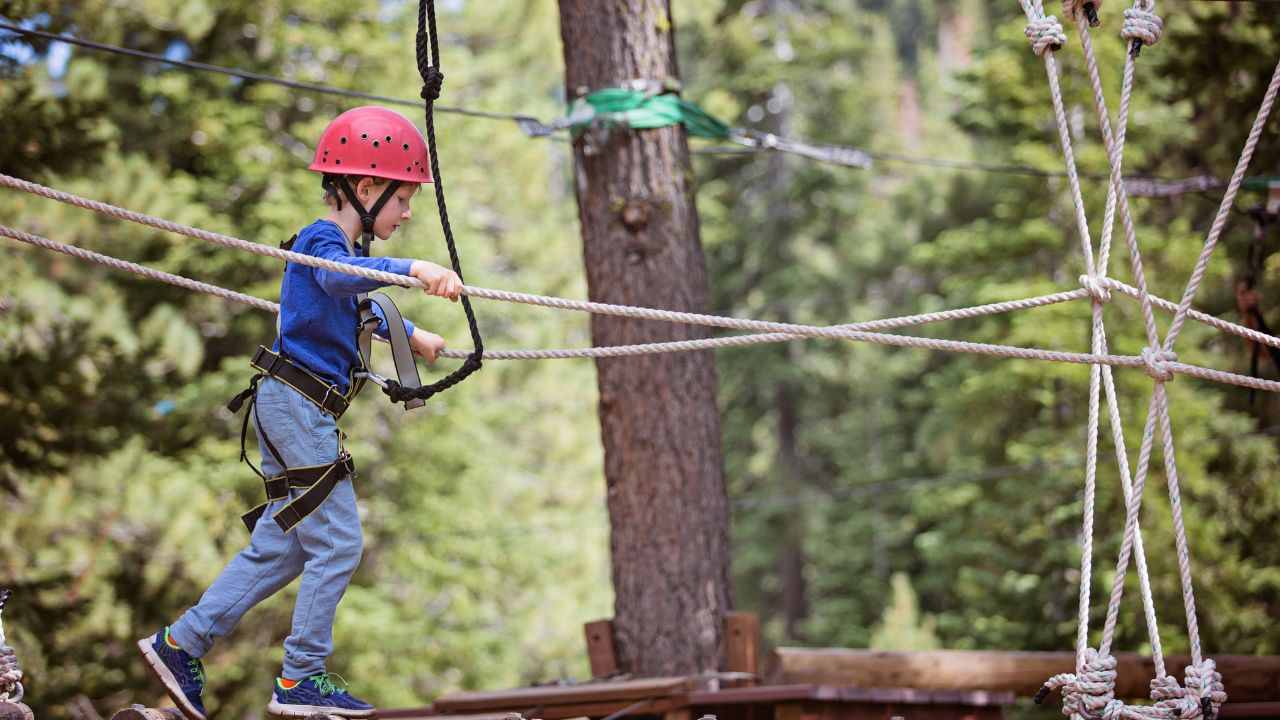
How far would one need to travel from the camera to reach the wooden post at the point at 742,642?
4.86 m

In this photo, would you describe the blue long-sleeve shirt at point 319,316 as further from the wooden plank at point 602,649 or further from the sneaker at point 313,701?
the wooden plank at point 602,649

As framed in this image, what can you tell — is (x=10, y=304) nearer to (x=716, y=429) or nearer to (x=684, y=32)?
(x=716, y=429)

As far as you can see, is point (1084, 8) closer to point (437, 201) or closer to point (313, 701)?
point (437, 201)

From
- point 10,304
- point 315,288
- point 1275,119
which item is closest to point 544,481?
point 10,304

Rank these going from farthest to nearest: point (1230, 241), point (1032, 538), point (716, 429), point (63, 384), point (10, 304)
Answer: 1. point (1032, 538)
2. point (1230, 241)
3. point (10, 304)
4. point (63, 384)
5. point (716, 429)

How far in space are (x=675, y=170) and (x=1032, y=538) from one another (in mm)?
8817

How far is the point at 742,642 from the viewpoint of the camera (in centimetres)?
488

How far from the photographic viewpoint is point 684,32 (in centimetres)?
2238

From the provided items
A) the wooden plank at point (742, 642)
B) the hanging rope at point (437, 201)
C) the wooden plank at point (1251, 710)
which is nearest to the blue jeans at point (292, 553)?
the hanging rope at point (437, 201)

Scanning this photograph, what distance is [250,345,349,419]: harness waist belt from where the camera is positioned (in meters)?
3.30

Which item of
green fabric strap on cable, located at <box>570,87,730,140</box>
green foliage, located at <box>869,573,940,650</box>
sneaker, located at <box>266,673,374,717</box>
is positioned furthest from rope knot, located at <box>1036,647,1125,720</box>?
green foliage, located at <box>869,573,940,650</box>

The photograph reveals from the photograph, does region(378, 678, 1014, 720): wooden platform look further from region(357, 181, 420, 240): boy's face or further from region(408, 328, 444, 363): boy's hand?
region(357, 181, 420, 240): boy's face

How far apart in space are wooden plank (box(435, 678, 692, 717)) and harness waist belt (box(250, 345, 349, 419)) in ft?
4.22

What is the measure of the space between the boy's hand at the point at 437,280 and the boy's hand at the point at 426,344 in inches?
19.8
